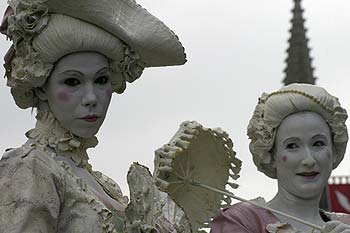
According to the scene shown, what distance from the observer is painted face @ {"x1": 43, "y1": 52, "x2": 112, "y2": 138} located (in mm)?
6707

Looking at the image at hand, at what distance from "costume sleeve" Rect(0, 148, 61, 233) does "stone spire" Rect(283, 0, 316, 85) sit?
131 ft

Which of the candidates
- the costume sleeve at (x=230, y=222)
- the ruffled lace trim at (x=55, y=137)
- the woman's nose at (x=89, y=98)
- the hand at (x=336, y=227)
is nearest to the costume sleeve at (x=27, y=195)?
the ruffled lace trim at (x=55, y=137)

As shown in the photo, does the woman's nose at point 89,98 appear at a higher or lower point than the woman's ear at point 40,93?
lower

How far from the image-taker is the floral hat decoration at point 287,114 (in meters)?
7.30

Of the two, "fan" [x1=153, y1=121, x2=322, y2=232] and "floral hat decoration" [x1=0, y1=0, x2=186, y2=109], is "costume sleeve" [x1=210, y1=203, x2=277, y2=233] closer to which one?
"fan" [x1=153, y1=121, x2=322, y2=232]

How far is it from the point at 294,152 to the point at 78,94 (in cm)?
123

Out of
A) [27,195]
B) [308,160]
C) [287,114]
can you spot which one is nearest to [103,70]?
[27,195]

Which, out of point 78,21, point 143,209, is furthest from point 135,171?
point 78,21

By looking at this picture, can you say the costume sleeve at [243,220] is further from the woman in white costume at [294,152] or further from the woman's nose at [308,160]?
the woman's nose at [308,160]

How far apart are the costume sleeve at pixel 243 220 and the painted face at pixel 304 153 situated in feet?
0.62

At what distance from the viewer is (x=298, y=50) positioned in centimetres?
4703

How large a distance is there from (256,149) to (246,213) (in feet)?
1.13

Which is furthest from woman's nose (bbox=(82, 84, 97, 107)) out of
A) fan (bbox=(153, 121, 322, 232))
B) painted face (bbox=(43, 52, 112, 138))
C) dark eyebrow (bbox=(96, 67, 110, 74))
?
fan (bbox=(153, 121, 322, 232))

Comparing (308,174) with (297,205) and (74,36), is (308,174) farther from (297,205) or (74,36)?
(74,36)
